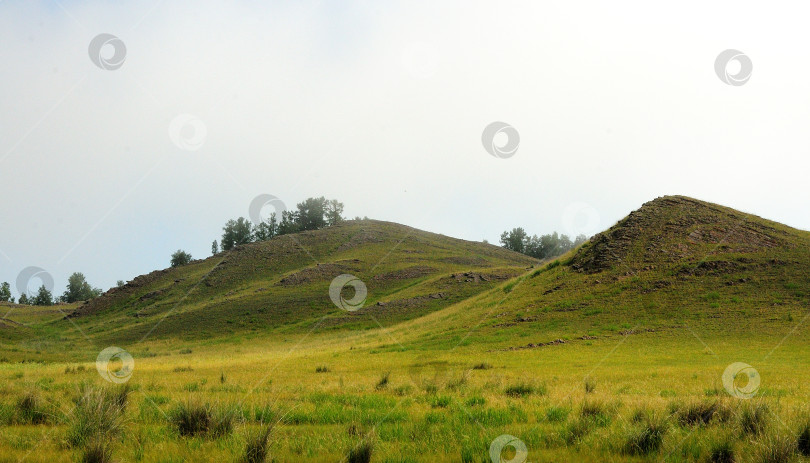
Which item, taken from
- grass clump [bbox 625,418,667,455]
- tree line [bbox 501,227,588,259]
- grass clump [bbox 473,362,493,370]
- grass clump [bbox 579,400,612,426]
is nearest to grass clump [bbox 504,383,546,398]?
grass clump [bbox 579,400,612,426]

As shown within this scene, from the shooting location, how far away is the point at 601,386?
16.3 meters

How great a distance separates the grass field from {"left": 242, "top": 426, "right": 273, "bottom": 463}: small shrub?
0.03 meters

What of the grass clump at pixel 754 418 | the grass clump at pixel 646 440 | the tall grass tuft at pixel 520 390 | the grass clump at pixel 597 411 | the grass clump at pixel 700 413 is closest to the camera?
the grass clump at pixel 646 440

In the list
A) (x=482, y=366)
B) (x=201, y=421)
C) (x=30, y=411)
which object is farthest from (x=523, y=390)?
(x=30, y=411)

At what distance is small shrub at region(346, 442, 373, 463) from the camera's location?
21.8ft

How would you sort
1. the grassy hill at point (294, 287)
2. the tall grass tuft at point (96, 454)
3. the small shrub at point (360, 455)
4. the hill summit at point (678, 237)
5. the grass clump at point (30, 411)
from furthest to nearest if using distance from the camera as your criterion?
the grassy hill at point (294, 287), the hill summit at point (678, 237), the grass clump at point (30, 411), the small shrub at point (360, 455), the tall grass tuft at point (96, 454)

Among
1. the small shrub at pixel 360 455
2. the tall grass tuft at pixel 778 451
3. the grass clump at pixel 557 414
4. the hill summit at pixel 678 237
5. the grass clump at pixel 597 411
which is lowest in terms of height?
the grass clump at pixel 557 414

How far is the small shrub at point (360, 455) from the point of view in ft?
21.8

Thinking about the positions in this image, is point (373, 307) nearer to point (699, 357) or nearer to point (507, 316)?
point (507, 316)

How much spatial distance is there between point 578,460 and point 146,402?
10.2m

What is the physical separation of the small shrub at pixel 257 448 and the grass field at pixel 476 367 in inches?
1.2

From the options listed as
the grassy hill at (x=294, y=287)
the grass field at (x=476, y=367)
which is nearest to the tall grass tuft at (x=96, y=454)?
the grass field at (x=476, y=367)

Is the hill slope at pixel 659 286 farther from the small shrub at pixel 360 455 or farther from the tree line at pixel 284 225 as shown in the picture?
the tree line at pixel 284 225

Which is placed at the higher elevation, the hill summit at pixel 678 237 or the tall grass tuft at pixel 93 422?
the hill summit at pixel 678 237
